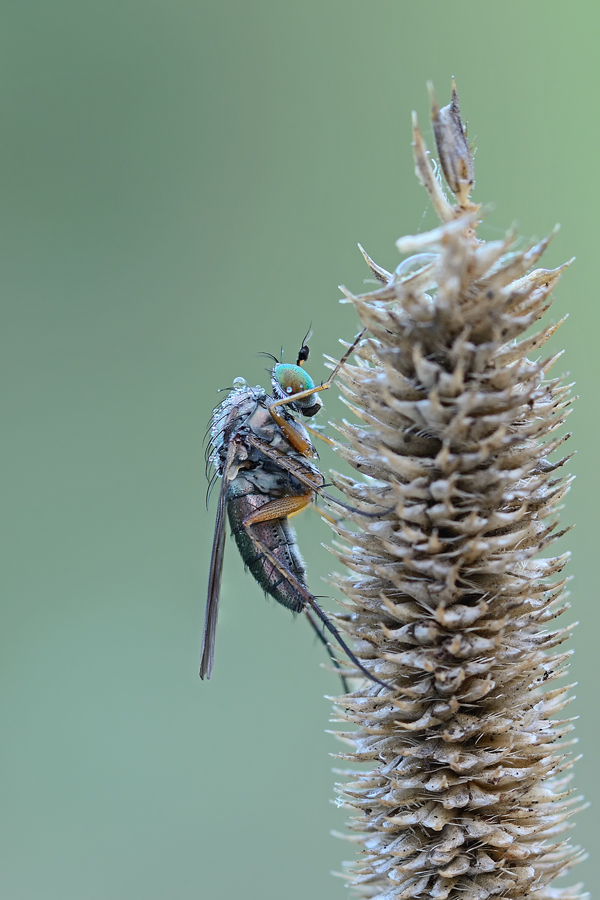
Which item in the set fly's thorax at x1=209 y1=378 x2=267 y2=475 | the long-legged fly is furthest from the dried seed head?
fly's thorax at x1=209 y1=378 x2=267 y2=475

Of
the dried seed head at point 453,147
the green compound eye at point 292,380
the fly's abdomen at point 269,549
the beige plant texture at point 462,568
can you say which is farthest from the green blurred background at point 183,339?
the dried seed head at point 453,147

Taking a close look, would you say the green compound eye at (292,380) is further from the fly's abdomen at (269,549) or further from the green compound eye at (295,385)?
the fly's abdomen at (269,549)

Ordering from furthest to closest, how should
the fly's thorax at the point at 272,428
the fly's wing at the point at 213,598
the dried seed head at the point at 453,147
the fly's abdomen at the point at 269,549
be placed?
the fly's thorax at the point at 272,428 → the fly's abdomen at the point at 269,549 → the fly's wing at the point at 213,598 → the dried seed head at the point at 453,147

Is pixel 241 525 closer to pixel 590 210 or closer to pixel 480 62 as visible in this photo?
pixel 590 210

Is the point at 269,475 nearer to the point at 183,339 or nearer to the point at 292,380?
the point at 292,380

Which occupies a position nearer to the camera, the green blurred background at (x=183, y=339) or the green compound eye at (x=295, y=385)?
the green compound eye at (x=295, y=385)

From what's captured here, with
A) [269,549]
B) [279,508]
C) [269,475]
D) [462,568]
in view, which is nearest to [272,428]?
[269,475]

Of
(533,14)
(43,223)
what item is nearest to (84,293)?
(43,223)
